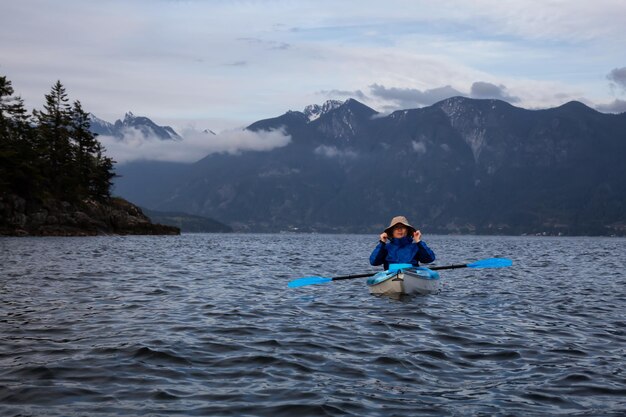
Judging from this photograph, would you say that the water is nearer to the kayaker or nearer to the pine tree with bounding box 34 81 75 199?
the kayaker

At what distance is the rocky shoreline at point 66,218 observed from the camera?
74.8 m

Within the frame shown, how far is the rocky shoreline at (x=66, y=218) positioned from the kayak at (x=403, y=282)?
6580cm

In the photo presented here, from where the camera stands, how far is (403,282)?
20.4m

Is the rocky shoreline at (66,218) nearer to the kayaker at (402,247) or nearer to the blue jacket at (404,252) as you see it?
the blue jacket at (404,252)

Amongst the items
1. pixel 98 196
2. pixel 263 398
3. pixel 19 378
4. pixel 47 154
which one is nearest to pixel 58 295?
pixel 19 378

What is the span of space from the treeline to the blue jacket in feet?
215

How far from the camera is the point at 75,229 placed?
8431cm

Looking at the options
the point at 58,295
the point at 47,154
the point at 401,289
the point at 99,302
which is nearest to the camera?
the point at 99,302

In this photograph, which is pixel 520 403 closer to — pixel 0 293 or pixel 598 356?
pixel 598 356

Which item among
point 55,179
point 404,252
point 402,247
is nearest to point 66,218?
point 55,179

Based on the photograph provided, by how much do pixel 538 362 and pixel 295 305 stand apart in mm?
8986

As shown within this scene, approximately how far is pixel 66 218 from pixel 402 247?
73.4 metres

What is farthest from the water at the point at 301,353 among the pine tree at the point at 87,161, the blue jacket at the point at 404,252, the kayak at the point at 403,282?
the pine tree at the point at 87,161

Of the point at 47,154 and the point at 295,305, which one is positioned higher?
the point at 47,154
